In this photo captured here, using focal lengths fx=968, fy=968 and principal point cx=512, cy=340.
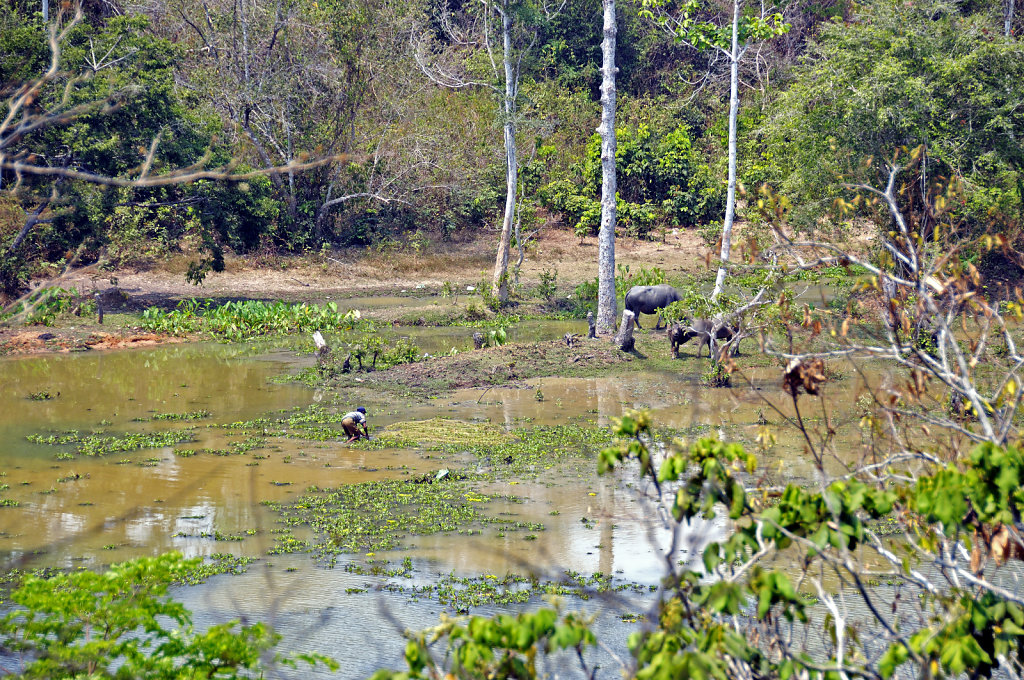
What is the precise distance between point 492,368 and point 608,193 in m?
5.22

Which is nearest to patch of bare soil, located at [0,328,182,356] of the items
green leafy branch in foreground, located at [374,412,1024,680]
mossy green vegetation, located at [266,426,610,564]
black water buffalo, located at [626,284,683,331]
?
mossy green vegetation, located at [266,426,610,564]

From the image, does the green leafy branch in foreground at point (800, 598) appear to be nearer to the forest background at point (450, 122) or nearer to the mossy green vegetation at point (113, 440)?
the mossy green vegetation at point (113, 440)

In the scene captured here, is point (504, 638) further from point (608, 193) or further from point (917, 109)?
point (917, 109)

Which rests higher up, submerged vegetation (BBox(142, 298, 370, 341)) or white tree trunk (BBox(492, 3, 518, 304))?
white tree trunk (BBox(492, 3, 518, 304))

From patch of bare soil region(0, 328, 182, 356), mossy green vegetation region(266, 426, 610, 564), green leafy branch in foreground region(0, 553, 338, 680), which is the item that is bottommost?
patch of bare soil region(0, 328, 182, 356)

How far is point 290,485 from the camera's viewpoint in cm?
1065

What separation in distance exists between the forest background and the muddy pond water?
4072 millimetres

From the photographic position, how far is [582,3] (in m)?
37.9

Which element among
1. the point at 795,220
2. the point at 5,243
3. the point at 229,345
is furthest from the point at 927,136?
the point at 5,243

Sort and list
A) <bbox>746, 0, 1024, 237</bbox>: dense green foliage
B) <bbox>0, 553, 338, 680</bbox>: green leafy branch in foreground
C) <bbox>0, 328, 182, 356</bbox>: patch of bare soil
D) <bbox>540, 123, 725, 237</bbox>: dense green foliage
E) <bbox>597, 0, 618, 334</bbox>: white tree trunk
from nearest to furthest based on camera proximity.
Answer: <bbox>0, 553, 338, 680</bbox>: green leafy branch in foreground → <bbox>0, 328, 182, 356</bbox>: patch of bare soil → <bbox>597, 0, 618, 334</bbox>: white tree trunk → <bbox>746, 0, 1024, 237</bbox>: dense green foliage → <bbox>540, 123, 725, 237</bbox>: dense green foliage

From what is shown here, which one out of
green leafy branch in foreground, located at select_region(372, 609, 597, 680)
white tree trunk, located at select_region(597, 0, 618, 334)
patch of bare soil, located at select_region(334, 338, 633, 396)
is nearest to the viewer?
green leafy branch in foreground, located at select_region(372, 609, 597, 680)

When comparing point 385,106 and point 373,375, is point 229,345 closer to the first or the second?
point 373,375

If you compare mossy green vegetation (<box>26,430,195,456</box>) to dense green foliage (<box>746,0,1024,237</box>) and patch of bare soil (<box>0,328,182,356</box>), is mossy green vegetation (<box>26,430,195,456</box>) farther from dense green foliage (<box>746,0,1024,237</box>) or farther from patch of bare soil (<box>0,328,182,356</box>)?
dense green foliage (<box>746,0,1024,237</box>)

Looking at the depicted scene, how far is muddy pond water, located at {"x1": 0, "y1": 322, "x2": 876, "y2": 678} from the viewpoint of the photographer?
7.52m
